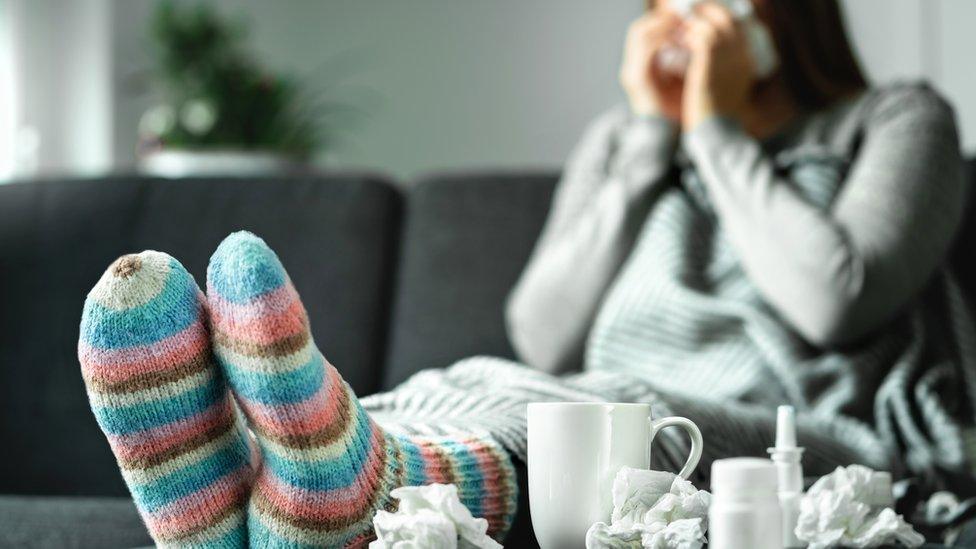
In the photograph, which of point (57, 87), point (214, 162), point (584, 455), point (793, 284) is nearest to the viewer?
point (584, 455)

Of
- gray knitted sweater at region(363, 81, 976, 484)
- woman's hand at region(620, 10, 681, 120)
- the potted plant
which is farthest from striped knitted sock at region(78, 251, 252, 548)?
the potted plant

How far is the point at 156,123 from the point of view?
259 centimetres

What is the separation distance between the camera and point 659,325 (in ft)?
4.44

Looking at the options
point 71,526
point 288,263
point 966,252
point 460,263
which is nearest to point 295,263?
point 288,263

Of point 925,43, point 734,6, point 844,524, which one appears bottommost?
point 844,524

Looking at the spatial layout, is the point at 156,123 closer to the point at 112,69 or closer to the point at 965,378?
the point at 112,69

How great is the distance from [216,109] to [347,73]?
74 centimetres

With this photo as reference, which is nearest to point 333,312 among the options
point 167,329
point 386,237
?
point 386,237

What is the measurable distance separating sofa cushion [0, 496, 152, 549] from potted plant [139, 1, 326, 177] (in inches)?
52.6

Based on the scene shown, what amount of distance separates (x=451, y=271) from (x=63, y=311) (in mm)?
511

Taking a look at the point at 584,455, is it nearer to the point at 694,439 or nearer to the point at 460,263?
the point at 694,439

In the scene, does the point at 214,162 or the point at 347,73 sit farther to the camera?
the point at 347,73

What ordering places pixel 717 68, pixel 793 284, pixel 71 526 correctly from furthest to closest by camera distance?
→ pixel 717 68 < pixel 793 284 < pixel 71 526

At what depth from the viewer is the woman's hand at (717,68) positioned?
1.46m
